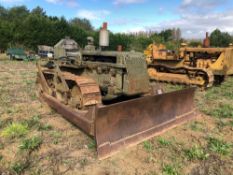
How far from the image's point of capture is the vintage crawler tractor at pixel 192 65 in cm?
943

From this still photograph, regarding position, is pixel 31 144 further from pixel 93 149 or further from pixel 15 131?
pixel 93 149

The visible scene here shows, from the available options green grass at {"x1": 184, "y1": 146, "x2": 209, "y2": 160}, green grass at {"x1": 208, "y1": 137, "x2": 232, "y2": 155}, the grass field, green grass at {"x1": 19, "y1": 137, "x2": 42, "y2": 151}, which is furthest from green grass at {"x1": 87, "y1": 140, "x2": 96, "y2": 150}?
green grass at {"x1": 208, "y1": 137, "x2": 232, "y2": 155}

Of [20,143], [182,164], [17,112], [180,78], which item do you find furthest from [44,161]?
[180,78]

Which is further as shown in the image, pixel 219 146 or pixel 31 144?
pixel 219 146

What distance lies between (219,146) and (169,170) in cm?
124

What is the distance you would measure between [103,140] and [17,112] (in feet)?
9.01

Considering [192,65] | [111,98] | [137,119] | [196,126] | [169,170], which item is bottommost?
[169,170]

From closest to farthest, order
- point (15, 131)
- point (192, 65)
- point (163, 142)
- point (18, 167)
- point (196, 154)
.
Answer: point (18, 167) < point (196, 154) < point (163, 142) < point (15, 131) < point (192, 65)

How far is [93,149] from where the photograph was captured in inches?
157

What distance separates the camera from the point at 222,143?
430 cm

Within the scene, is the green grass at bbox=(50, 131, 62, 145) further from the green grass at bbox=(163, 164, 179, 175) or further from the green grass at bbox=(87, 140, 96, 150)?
the green grass at bbox=(163, 164, 179, 175)

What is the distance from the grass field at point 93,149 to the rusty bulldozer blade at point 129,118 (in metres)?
0.15

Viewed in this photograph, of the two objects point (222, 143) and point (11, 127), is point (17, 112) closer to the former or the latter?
point (11, 127)

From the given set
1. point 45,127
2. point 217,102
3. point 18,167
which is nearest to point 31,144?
point 18,167
